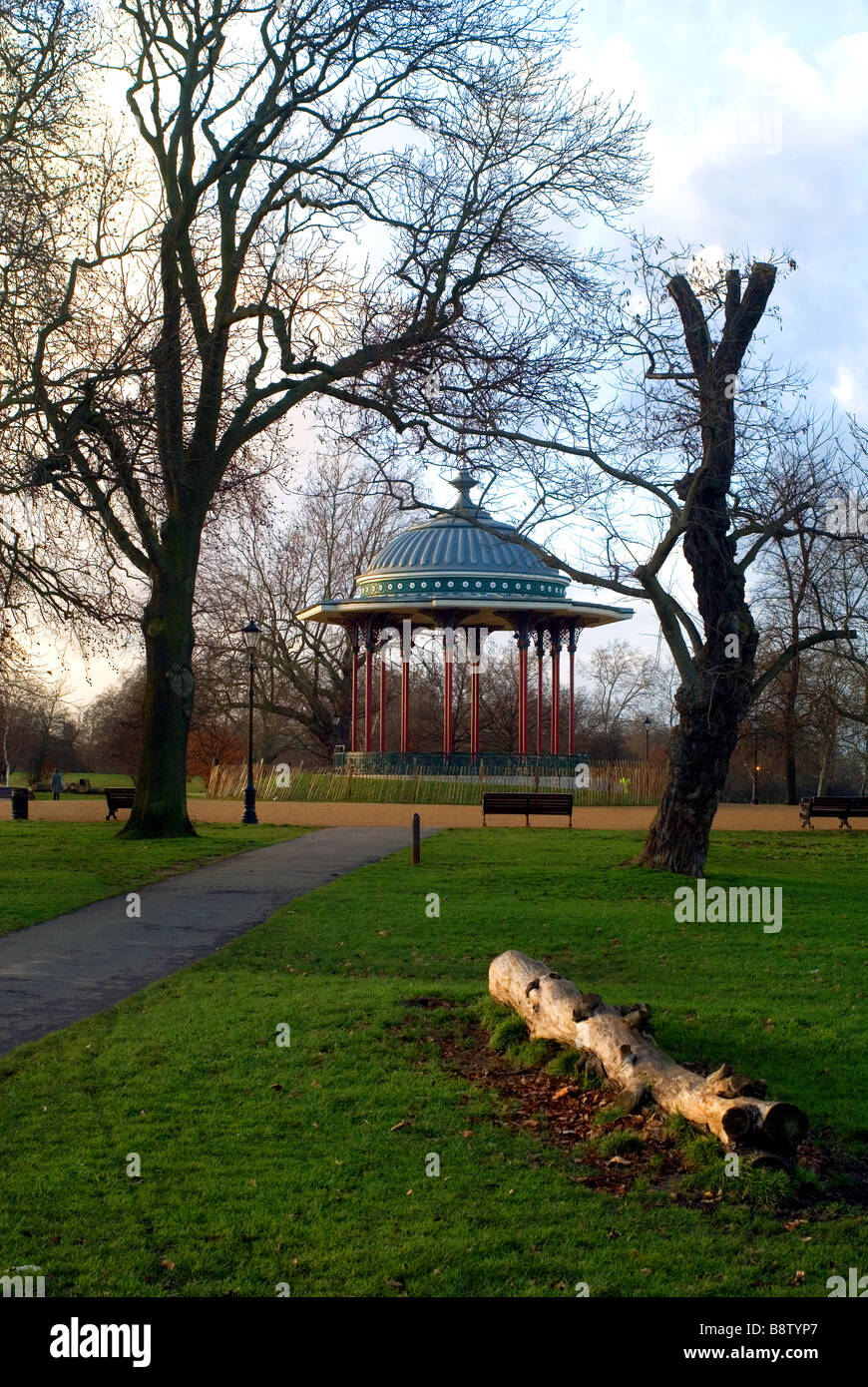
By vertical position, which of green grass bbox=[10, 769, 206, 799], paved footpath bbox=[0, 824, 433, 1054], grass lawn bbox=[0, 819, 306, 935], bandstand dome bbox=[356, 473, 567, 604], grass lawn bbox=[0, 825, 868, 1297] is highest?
bandstand dome bbox=[356, 473, 567, 604]

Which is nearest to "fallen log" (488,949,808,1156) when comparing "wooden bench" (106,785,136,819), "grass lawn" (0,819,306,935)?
"grass lawn" (0,819,306,935)

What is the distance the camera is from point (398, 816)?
3200 centimetres

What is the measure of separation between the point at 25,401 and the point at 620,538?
25.1 feet

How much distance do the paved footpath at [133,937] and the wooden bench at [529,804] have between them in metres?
6.69

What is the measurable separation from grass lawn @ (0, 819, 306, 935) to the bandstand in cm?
1382

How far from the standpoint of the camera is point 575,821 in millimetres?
31047

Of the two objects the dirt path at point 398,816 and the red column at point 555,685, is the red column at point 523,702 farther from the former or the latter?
the dirt path at point 398,816

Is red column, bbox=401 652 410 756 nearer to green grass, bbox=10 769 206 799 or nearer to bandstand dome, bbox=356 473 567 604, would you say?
bandstand dome, bbox=356 473 567 604

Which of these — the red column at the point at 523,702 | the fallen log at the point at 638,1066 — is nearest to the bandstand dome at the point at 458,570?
the red column at the point at 523,702

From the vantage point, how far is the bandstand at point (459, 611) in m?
40.3

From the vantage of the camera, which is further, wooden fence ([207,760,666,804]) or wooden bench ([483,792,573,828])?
wooden fence ([207,760,666,804])

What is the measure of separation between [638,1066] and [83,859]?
48.0ft

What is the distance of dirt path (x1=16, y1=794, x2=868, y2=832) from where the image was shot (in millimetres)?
30047
